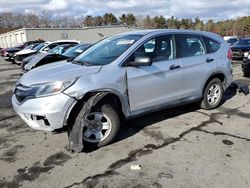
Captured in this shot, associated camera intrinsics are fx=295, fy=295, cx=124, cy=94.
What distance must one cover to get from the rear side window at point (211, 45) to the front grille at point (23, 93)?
3.72 metres

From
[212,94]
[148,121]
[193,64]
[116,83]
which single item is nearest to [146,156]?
[116,83]

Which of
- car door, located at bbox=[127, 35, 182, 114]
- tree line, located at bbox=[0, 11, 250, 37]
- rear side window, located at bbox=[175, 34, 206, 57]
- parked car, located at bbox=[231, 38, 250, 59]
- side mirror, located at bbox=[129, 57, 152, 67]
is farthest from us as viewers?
tree line, located at bbox=[0, 11, 250, 37]

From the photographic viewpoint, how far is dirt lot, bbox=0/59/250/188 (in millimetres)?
3699

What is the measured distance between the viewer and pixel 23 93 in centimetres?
439

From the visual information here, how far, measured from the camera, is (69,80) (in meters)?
4.25

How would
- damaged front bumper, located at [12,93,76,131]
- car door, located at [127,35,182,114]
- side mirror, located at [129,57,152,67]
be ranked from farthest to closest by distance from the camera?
car door, located at [127,35,182,114], side mirror, located at [129,57,152,67], damaged front bumper, located at [12,93,76,131]

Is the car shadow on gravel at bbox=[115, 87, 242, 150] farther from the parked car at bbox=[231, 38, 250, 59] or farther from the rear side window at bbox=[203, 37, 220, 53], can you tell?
the parked car at bbox=[231, 38, 250, 59]

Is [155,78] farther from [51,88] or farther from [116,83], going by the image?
[51,88]

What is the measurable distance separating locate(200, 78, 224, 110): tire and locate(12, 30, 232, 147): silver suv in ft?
0.15

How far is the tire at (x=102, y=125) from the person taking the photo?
453 cm

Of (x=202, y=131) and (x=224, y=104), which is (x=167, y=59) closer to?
(x=202, y=131)

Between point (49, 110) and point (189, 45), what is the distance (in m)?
3.09

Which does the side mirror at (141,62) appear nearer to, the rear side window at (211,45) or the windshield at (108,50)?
the windshield at (108,50)

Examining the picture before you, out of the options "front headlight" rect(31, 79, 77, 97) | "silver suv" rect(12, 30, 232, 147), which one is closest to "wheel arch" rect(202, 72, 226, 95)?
"silver suv" rect(12, 30, 232, 147)
